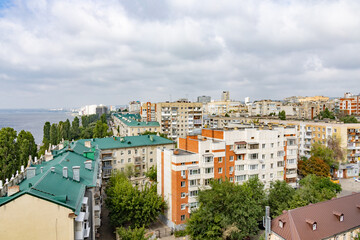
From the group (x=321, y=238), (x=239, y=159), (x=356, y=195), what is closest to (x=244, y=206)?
(x=321, y=238)

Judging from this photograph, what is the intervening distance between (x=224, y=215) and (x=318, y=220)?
8.30 m

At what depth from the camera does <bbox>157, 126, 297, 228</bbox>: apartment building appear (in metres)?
29.2

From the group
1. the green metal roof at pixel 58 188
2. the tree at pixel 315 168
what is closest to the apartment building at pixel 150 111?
the tree at pixel 315 168

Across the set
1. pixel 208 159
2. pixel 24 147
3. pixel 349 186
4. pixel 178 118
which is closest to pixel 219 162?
pixel 208 159

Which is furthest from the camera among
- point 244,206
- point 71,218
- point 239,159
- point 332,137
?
point 332,137

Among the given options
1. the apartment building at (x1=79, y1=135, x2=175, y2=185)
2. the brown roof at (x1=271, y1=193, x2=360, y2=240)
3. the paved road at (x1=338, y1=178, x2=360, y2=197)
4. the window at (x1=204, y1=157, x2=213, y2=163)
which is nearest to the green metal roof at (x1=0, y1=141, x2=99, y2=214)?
the window at (x1=204, y1=157, x2=213, y2=163)

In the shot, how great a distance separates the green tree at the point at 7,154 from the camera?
34.6 meters

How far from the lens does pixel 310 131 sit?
176ft

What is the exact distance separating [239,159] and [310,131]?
94.5 ft

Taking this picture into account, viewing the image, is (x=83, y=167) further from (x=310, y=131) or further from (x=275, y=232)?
(x=310, y=131)

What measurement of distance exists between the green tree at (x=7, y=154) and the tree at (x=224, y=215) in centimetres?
2677

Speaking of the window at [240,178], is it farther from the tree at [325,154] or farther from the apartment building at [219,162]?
the tree at [325,154]

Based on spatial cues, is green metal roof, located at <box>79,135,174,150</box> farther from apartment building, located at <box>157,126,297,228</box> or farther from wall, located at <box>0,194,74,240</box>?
wall, located at <box>0,194,74,240</box>

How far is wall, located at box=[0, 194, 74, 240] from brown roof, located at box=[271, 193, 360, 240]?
664 inches
